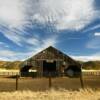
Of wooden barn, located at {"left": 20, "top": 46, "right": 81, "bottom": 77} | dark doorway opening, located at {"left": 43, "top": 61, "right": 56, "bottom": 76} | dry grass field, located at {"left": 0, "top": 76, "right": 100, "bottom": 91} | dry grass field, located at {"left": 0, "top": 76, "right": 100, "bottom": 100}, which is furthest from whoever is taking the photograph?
wooden barn, located at {"left": 20, "top": 46, "right": 81, "bottom": 77}

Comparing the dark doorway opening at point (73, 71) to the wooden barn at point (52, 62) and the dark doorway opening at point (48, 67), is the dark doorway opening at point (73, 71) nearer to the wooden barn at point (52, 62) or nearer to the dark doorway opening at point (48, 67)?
the wooden barn at point (52, 62)

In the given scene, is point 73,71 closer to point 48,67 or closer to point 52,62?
point 52,62

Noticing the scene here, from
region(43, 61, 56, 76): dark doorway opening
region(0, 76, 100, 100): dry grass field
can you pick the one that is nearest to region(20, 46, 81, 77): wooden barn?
region(43, 61, 56, 76): dark doorway opening

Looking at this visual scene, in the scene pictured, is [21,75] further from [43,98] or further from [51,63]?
[43,98]

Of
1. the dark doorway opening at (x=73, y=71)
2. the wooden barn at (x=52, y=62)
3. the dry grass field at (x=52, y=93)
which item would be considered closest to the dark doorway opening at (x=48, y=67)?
the wooden barn at (x=52, y=62)

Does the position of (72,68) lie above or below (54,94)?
above

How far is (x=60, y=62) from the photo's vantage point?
58156mm

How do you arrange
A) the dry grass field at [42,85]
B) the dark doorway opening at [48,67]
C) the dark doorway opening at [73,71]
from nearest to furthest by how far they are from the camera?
1. the dry grass field at [42,85]
2. the dark doorway opening at [48,67]
3. the dark doorway opening at [73,71]

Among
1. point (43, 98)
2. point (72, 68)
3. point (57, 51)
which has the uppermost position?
point (57, 51)

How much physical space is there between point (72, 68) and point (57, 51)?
6081mm

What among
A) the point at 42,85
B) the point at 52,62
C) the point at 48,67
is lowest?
the point at 42,85

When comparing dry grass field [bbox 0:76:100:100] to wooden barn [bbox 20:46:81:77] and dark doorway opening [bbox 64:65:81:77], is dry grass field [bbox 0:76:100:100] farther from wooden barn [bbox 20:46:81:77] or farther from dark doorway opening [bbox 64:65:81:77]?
dark doorway opening [bbox 64:65:81:77]

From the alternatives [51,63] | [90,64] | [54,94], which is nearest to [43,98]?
[54,94]

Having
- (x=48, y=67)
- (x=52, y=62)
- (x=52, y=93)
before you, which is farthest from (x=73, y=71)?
(x=52, y=93)
